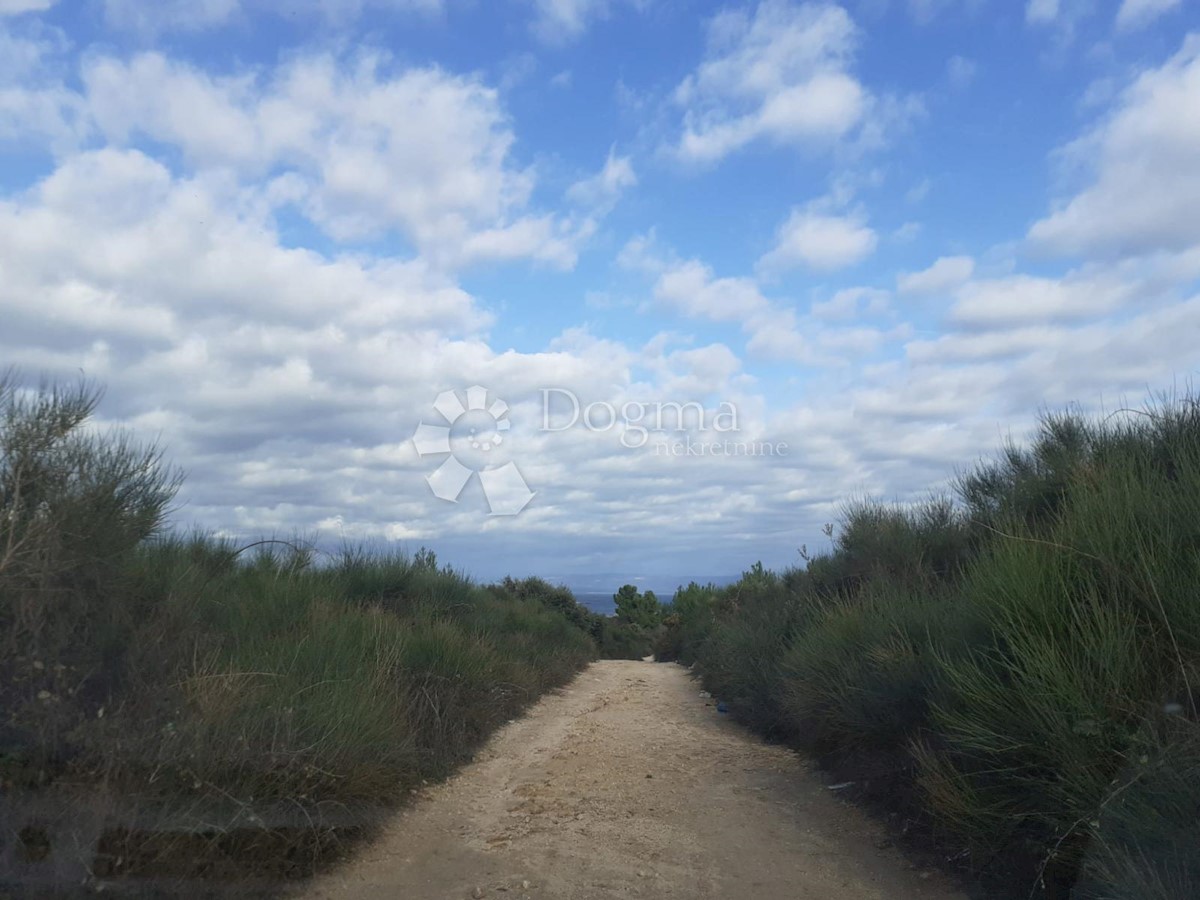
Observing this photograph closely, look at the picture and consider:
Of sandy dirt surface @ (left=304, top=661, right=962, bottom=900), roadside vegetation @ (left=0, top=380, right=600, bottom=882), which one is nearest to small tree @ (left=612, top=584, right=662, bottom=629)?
sandy dirt surface @ (left=304, top=661, right=962, bottom=900)

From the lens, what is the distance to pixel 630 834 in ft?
24.3

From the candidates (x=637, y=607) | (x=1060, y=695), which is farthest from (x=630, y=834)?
(x=637, y=607)

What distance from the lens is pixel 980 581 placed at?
7.15m

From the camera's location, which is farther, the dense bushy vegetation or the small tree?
the small tree

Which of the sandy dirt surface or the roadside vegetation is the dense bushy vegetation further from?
the roadside vegetation

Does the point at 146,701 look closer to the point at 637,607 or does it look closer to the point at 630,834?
the point at 630,834

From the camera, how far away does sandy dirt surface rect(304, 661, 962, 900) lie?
6191 mm

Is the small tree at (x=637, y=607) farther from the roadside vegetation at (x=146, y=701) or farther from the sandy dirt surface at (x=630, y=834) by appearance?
the roadside vegetation at (x=146, y=701)

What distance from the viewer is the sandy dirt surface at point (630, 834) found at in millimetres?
6191

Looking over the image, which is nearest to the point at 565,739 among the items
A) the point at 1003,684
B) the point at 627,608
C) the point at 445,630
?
the point at 445,630

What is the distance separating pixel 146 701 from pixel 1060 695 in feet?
18.9

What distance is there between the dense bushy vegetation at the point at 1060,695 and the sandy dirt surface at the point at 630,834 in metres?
0.64

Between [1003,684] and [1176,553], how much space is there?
1456mm

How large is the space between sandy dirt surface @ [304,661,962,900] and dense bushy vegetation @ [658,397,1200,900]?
0.64 metres
